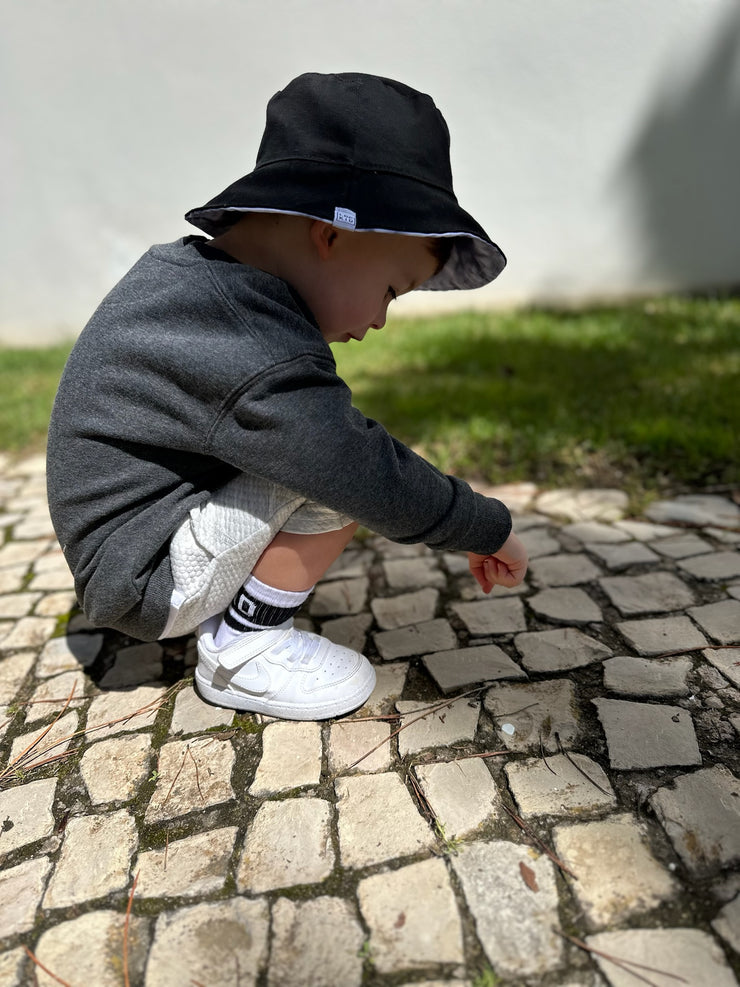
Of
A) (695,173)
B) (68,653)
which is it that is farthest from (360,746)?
(695,173)

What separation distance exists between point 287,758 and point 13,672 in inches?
34.3

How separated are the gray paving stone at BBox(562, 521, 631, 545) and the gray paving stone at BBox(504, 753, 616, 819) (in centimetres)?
103

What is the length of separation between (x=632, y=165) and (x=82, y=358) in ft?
16.3

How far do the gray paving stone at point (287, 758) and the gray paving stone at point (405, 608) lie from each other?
0.45m

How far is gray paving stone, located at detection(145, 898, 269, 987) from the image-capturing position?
1.12m

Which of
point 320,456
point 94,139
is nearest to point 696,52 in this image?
point 94,139

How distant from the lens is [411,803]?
1.39m

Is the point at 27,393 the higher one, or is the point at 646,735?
the point at 646,735

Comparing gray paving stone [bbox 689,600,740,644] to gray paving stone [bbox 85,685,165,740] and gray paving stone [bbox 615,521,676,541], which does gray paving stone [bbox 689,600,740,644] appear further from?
gray paving stone [bbox 85,685,165,740]

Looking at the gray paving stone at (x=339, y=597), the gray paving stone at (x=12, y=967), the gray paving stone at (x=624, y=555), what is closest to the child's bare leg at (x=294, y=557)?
the gray paving stone at (x=339, y=597)

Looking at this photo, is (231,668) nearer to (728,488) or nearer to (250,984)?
(250,984)

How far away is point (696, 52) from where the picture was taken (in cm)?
497

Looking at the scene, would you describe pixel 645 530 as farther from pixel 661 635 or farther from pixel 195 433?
pixel 195 433

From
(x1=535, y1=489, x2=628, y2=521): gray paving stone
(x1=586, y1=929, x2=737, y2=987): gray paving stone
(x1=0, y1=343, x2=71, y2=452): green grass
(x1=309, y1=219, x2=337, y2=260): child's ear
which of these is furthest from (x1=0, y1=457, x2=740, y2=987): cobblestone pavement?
(x1=0, y1=343, x2=71, y2=452): green grass
